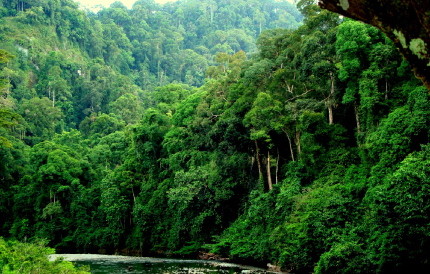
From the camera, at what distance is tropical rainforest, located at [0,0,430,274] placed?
722 inches

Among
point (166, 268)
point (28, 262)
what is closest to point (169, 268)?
point (166, 268)

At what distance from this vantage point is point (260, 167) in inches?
1250

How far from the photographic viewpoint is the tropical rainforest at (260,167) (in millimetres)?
18328

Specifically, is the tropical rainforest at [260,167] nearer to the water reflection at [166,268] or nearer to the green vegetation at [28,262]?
the green vegetation at [28,262]

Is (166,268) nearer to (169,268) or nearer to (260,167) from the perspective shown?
(169,268)

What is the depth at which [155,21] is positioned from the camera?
4823 inches

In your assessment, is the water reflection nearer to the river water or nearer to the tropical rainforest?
the river water

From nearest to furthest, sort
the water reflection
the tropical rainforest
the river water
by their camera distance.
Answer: the tropical rainforest → the river water → the water reflection

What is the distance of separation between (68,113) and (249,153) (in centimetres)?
5296

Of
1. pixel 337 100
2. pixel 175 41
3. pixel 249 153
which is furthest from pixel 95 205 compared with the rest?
pixel 175 41

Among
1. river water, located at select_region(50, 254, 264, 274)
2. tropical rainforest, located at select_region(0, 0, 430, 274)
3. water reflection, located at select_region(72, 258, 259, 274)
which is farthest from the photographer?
water reflection, located at select_region(72, 258, 259, 274)

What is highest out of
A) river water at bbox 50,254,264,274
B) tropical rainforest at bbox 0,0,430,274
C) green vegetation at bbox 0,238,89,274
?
tropical rainforest at bbox 0,0,430,274

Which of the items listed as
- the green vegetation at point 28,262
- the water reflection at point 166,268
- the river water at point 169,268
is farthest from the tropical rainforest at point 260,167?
the water reflection at point 166,268

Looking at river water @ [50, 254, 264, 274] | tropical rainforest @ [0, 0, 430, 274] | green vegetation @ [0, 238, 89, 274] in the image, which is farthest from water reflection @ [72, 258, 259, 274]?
green vegetation @ [0, 238, 89, 274]
